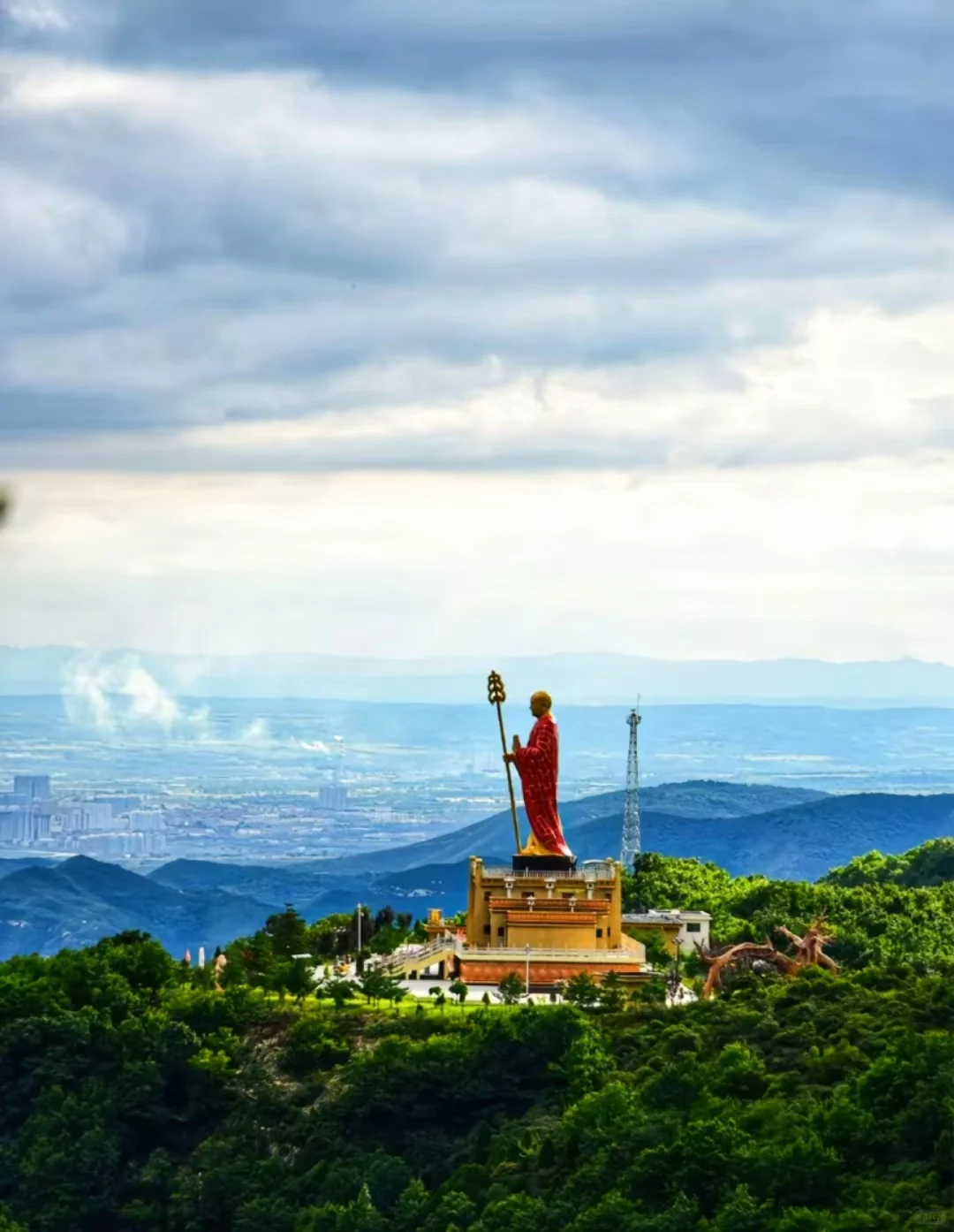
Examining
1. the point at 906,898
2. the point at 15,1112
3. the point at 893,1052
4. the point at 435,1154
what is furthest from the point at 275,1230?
the point at 906,898

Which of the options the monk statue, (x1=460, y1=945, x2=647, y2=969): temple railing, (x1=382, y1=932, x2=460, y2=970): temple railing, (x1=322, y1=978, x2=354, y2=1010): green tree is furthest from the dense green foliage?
the monk statue

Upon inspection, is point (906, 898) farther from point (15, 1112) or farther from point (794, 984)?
point (15, 1112)

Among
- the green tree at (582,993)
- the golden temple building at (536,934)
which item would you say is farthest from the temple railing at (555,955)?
the green tree at (582,993)

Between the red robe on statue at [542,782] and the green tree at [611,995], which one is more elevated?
the red robe on statue at [542,782]

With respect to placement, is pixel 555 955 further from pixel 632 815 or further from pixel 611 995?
pixel 632 815

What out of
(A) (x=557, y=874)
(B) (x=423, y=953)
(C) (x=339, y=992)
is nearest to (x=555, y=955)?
(A) (x=557, y=874)

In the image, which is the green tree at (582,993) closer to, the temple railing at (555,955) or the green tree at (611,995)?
the green tree at (611,995)
